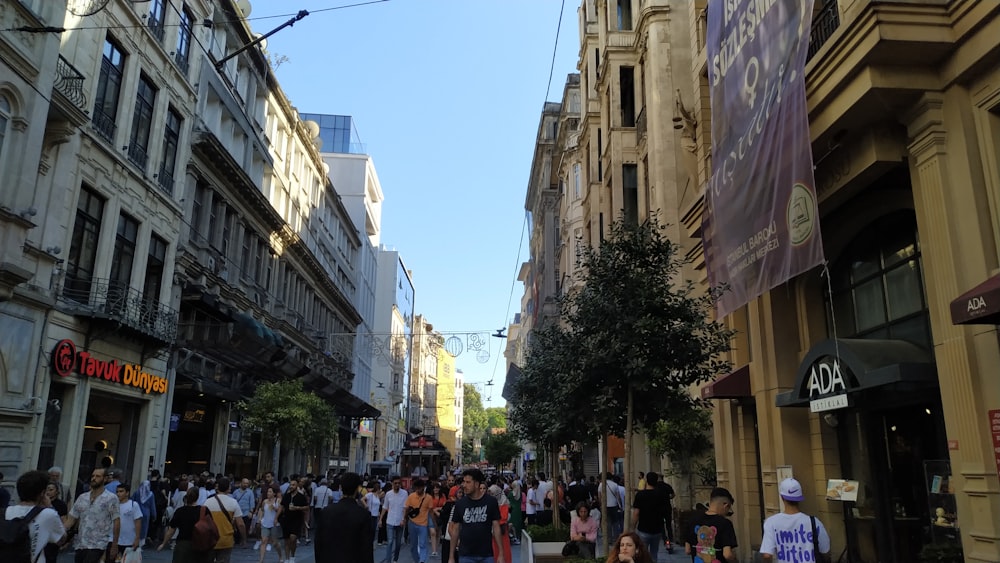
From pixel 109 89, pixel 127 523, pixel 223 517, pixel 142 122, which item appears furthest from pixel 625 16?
pixel 127 523

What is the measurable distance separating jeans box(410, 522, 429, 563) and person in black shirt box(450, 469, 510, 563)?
5.31m

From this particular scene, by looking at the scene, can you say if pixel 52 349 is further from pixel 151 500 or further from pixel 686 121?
pixel 686 121

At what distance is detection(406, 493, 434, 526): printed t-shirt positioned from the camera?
12977 mm

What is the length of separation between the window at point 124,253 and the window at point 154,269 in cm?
112

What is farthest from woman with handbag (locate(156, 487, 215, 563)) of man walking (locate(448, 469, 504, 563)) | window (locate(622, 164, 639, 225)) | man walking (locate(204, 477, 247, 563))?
window (locate(622, 164, 639, 225))

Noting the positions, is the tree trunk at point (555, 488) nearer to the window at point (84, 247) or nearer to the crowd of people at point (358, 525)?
the crowd of people at point (358, 525)

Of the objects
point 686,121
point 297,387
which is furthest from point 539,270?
point 686,121

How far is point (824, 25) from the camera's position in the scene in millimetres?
10812

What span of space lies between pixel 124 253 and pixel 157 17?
7516 millimetres

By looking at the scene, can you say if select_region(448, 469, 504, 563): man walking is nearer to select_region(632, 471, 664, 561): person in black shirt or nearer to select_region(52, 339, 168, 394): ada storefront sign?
select_region(632, 471, 664, 561): person in black shirt

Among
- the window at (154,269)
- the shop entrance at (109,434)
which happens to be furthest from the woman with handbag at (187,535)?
the window at (154,269)

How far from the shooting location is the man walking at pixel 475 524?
7.86 m

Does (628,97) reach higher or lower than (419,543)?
higher

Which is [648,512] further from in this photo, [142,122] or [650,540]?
[142,122]
